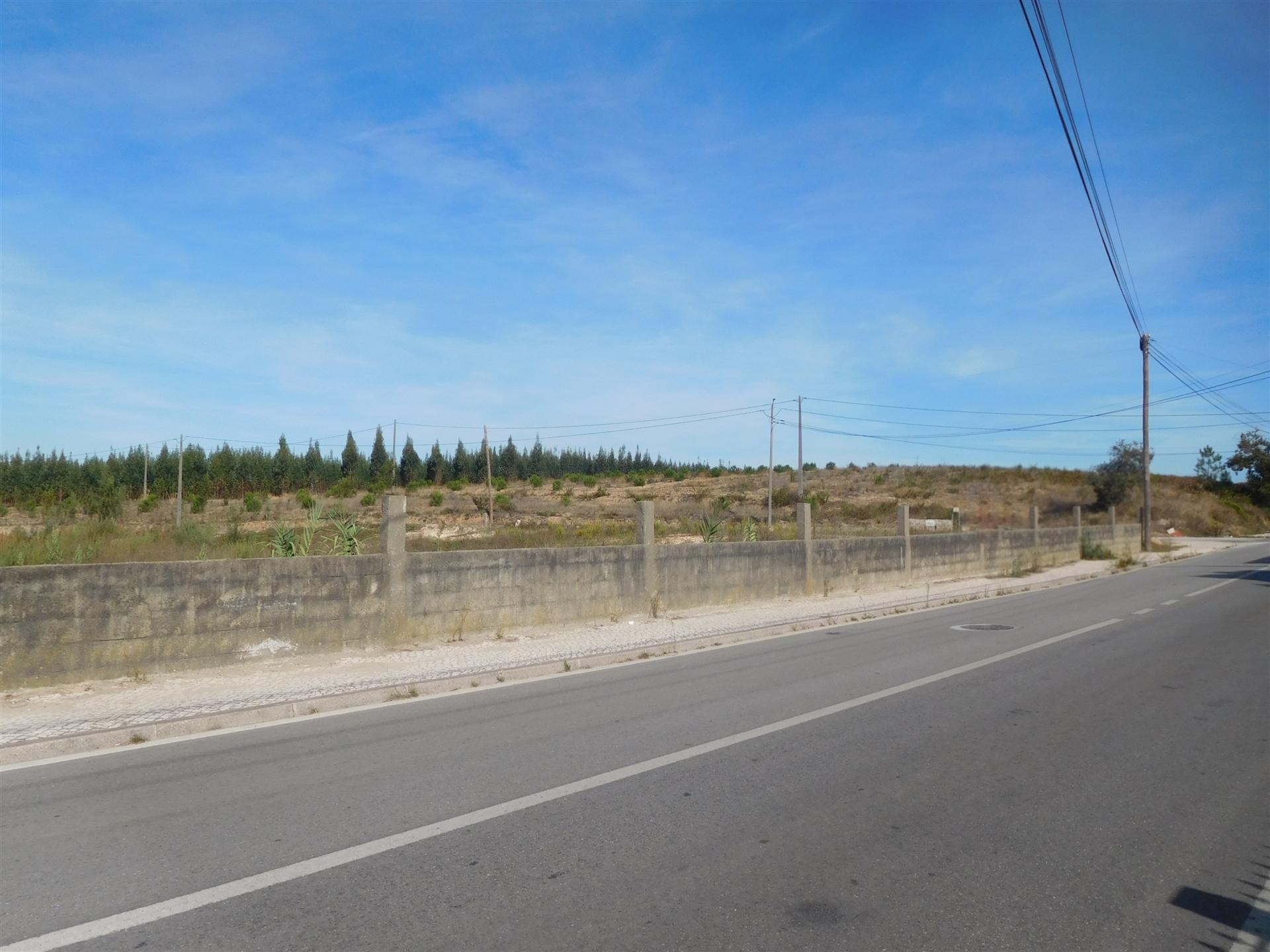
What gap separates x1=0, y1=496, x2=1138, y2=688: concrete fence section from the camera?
9914 millimetres

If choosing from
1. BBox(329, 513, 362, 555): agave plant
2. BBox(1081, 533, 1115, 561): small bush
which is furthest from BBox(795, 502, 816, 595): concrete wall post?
BBox(1081, 533, 1115, 561): small bush

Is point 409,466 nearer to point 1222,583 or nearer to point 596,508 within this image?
point 596,508

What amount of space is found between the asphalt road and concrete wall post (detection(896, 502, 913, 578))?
51.1 feet

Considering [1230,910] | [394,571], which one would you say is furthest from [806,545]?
[1230,910]

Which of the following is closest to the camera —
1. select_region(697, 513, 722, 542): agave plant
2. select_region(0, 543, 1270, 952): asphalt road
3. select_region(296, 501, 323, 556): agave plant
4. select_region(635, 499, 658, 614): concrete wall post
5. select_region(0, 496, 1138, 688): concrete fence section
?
select_region(0, 543, 1270, 952): asphalt road

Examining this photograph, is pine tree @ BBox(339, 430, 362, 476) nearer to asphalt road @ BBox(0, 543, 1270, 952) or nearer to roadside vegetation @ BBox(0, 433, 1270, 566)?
roadside vegetation @ BBox(0, 433, 1270, 566)

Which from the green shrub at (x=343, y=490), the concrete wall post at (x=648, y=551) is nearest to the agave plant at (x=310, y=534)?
the concrete wall post at (x=648, y=551)

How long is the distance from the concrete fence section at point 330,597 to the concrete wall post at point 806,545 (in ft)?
4.28

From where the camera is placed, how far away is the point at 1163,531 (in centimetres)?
7206

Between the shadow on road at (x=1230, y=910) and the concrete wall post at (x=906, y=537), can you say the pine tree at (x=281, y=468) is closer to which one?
the concrete wall post at (x=906, y=537)

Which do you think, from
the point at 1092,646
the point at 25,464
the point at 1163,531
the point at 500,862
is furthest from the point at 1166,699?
the point at 1163,531

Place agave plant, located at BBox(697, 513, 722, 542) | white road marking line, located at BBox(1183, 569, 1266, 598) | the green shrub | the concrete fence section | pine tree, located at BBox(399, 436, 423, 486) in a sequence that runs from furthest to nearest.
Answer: pine tree, located at BBox(399, 436, 423, 486) → the green shrub → white road marking line, located at BBox(1183, 569, 1266, 598) → agave plant, located at BBox(697, 513, 722, 542) → the concrete fence section

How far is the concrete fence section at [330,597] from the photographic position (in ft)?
32.5

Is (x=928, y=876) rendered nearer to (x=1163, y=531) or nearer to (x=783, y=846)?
(x=783, y=846)
